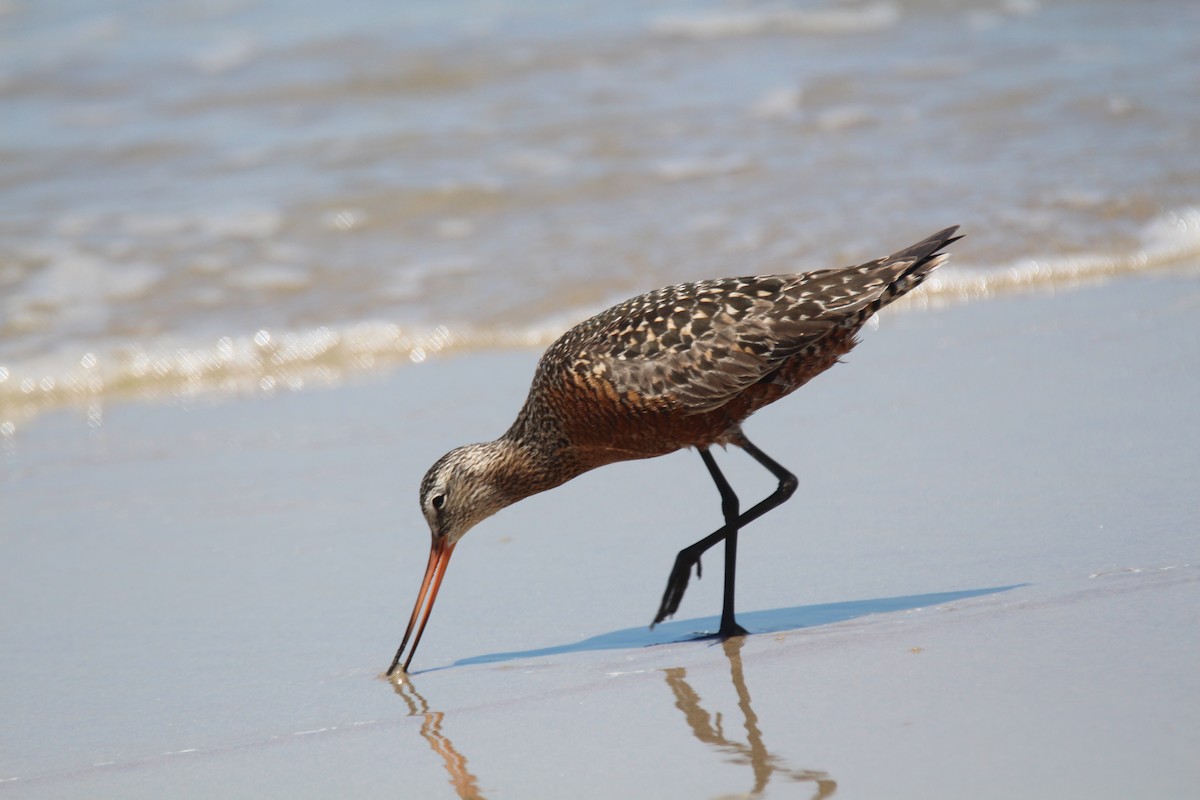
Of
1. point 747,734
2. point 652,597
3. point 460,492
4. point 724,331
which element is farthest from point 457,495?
point 747,734

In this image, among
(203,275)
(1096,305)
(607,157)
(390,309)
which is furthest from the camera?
(607,157)

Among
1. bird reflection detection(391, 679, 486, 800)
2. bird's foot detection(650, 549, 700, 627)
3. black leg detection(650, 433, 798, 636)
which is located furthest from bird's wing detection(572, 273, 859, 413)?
bird reflection detection(391, 679, 486, 800)

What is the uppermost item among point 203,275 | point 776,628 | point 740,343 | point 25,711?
point 740,343

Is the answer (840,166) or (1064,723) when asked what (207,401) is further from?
(1064,723)

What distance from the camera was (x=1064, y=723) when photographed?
311cm

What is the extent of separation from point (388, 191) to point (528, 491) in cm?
531

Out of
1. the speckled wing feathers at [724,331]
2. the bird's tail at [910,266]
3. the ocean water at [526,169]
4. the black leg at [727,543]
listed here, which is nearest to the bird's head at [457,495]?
the speckled wing feathers at [724,331]

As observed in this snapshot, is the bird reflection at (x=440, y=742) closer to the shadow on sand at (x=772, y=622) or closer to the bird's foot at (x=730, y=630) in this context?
the shadow on sand at (x=772, y=622)

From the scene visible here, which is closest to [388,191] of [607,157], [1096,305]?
[607,157]

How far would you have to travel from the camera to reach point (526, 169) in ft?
32.0

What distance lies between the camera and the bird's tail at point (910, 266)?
14.4ft

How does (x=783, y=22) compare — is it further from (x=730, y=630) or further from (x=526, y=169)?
(x=730, y=630)

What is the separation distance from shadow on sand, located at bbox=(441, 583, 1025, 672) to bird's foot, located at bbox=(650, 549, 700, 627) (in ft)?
0.19

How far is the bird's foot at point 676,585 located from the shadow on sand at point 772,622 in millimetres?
58
